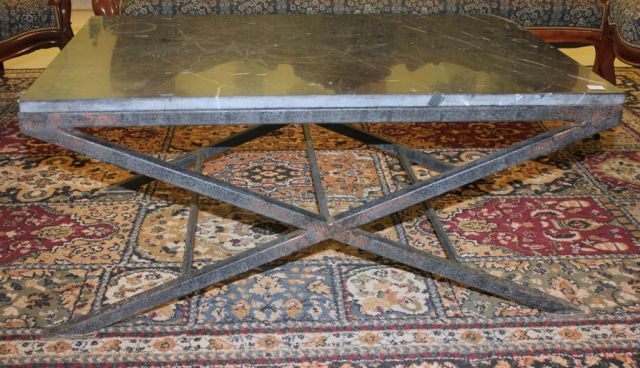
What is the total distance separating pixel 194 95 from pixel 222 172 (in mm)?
1301

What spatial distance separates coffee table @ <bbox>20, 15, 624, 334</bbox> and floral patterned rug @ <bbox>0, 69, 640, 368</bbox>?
0.12m

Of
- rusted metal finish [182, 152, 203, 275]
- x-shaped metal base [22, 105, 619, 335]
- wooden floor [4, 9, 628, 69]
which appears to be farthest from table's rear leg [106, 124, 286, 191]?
wooden floor [4, 9, 628, 69]

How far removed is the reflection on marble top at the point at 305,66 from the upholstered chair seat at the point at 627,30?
96cm

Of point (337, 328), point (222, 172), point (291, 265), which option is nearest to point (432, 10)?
point (222, 172)

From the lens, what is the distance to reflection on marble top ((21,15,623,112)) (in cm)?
190

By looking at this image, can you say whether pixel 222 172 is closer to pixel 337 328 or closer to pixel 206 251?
pixel 206 251

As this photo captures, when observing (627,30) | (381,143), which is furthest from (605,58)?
(381,143)

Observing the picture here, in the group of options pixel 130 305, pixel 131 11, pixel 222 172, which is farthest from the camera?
pixel 131 11

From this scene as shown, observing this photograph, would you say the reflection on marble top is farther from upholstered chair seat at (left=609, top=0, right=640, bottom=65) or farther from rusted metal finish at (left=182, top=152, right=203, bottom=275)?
upholstered chair seat at (left=609, top=0, right=640, bottom=65)

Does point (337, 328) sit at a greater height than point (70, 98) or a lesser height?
lesser

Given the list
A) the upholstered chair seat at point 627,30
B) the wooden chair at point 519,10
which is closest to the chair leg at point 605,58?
the wooden chair at point 519,10

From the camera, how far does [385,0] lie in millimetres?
3738

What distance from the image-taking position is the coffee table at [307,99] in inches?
73.8

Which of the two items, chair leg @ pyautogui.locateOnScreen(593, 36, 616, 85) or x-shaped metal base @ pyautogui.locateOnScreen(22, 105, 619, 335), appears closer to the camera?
x-shaped metal base @ pyautogui.locateOnScreen(22, 105, 619, 335)
